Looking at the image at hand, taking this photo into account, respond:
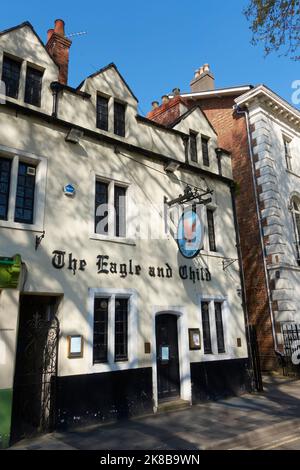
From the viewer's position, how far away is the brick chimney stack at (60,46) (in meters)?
10.9

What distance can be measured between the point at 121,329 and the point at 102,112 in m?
6.42

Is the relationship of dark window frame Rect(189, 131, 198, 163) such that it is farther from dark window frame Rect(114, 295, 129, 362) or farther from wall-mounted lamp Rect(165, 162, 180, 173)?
dark window frame Rect(114, 295, 129, 362)

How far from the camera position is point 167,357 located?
1042 centimetres

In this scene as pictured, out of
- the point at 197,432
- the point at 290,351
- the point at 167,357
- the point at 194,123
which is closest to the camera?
the point at 197,432

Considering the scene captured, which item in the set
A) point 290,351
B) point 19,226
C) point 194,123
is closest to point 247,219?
point 194,123

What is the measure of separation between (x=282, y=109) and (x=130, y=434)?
16668 millimetres

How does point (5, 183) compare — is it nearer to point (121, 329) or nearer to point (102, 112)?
point (102, 112)

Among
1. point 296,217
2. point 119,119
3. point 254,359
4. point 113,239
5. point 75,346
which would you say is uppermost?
point 119,119

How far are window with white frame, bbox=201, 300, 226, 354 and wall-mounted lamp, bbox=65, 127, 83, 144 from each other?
6.45 metres

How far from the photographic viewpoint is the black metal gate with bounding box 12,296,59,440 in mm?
7688

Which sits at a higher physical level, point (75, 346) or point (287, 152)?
point (287, 152)

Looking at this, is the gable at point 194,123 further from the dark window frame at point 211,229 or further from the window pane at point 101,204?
the window pane at point 101,204

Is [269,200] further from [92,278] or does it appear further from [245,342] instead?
[92,278]

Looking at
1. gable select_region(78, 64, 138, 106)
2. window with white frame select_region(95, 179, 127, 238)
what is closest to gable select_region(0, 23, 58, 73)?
gable select_region(78, 64, 138, 106)
